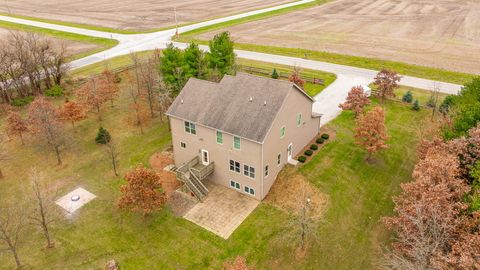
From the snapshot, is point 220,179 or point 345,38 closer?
point 220,179

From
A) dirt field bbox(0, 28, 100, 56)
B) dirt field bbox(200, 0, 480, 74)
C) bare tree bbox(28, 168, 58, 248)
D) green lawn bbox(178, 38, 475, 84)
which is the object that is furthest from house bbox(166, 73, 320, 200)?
dirt field bbox(0, 28, 100, 56)

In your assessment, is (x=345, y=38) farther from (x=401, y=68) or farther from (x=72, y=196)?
(x=72, y=196)

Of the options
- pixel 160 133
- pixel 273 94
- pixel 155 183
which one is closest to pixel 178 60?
pixel 160 133

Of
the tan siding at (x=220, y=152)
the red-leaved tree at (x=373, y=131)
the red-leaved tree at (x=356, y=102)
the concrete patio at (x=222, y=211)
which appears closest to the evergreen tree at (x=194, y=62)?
the tan siding at (x=220, y=152)

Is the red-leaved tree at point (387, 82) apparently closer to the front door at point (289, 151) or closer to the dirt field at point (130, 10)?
the front door at point (289, 151)

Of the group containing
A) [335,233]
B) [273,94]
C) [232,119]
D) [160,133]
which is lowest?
[335,233]

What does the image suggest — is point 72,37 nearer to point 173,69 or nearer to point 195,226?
point 173,69

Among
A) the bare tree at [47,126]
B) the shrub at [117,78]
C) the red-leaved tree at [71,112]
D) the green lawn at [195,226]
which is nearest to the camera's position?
the green lawn at [195,226]

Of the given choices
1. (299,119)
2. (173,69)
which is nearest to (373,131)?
(299,119)
